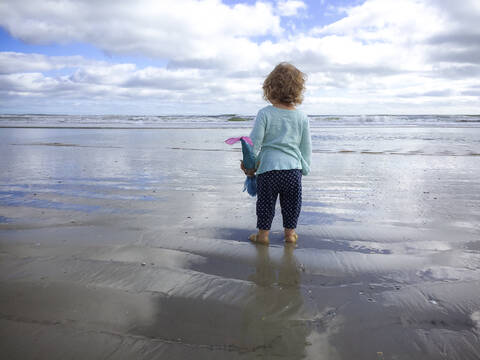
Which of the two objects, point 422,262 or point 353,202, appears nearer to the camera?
point 422,262

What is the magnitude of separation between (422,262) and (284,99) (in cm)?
190

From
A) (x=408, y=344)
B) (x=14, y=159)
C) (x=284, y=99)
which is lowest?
(x=408, y=344)

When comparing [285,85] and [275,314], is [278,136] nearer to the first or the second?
[285,85]

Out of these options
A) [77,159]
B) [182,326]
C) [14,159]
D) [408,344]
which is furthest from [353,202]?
[14,159]

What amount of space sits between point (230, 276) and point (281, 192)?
3.76 ft

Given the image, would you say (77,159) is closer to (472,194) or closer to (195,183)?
(195,183)

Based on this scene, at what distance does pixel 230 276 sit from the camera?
8.80ft

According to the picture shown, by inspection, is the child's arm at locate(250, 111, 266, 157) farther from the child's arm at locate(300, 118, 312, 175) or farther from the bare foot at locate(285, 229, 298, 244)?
the bare foot at locate(285, 229, 298, 244)

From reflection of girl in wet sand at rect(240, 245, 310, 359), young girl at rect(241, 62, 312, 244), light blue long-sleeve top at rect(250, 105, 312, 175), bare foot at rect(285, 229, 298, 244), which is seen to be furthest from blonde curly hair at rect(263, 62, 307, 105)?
reflection of girl in wet sand at rect(240, 245, 310, 359)

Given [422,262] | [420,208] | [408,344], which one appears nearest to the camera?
[408,344]

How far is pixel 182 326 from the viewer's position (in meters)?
2.02

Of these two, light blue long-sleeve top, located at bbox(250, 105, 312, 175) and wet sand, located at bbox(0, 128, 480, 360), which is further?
light blue long-sleeve top, located at bbox(250, 105, 312, 175)

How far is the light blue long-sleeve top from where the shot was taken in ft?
11.2

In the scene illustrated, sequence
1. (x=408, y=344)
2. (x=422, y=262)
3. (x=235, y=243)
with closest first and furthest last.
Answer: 1. (x=408, y=344)
2. (x=422, y=262)
3. (x=235, y=243)
